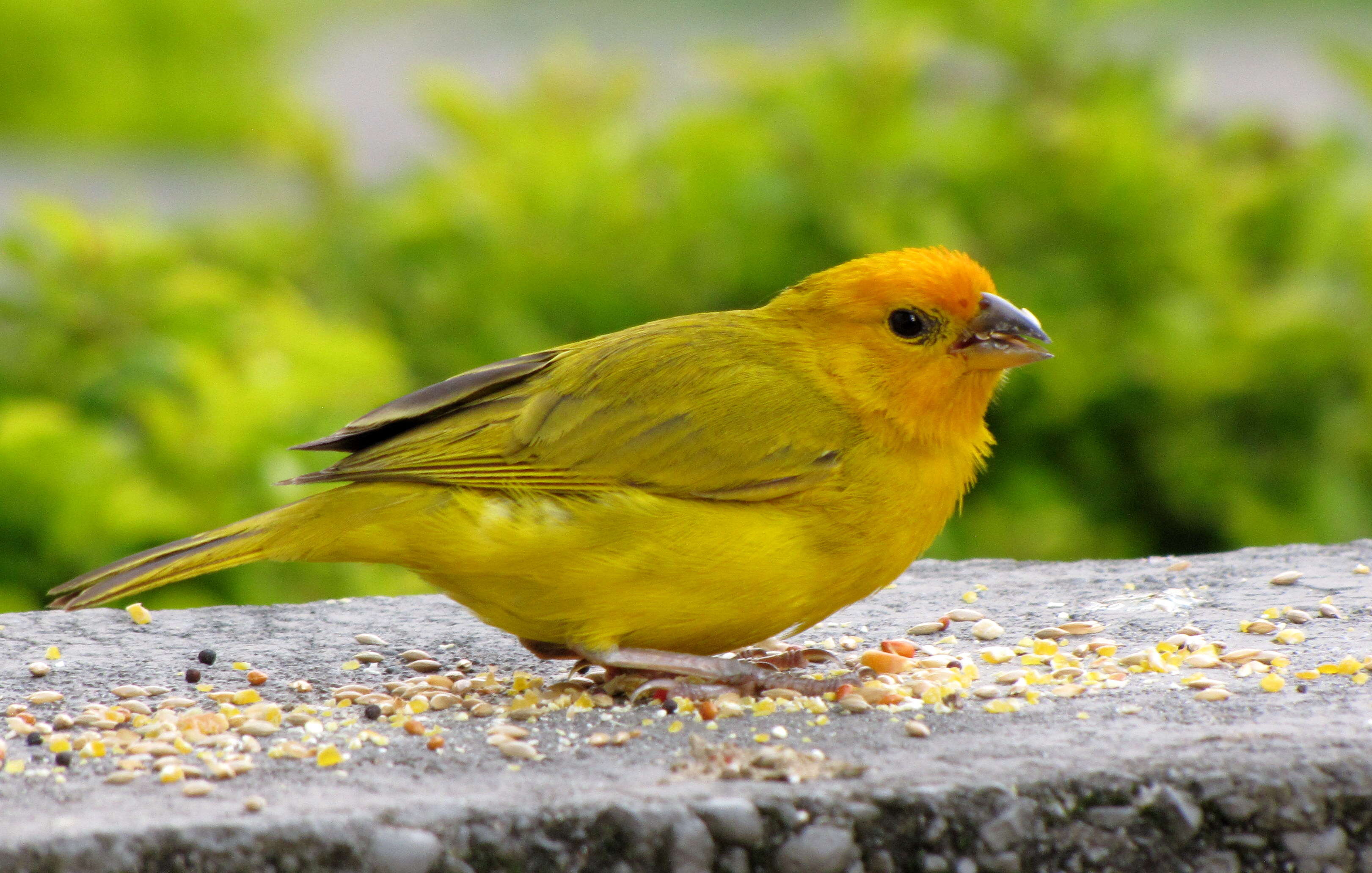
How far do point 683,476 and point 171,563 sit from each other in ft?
3.43

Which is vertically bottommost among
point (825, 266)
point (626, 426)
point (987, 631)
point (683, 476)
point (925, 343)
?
point (987, 631)

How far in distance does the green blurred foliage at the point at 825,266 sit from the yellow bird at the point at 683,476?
1.13 meters

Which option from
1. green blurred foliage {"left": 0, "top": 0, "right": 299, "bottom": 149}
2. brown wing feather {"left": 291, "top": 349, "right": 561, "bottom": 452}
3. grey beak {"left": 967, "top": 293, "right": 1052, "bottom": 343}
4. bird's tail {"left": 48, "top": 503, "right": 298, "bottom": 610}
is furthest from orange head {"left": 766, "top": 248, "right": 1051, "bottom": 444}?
green blurred foliage {"left": 0, "top": 0, "right": 299, "bottom": 149}

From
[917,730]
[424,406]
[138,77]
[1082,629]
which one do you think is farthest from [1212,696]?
[138,77]

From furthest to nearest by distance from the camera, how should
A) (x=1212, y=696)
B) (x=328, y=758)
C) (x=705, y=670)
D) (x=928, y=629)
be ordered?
(x=928, y=629) → (x=705, y=670) → (x=1212, y=696) → (x=328, y=758)

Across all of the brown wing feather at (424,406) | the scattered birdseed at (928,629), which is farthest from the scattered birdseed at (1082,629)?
the brown wing feather at (424,406)

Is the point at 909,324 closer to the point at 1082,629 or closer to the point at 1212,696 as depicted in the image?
the point at 1082,629

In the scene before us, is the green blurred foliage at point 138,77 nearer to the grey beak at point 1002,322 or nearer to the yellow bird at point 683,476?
the yellow bird at point 683,476

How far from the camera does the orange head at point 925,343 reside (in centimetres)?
351

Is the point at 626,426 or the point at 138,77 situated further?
the point at 138,77

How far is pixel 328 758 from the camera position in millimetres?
2877

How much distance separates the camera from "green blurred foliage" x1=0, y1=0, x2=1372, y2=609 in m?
4.79

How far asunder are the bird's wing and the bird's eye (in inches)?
8.1

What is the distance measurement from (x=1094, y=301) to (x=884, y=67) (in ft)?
3.62
